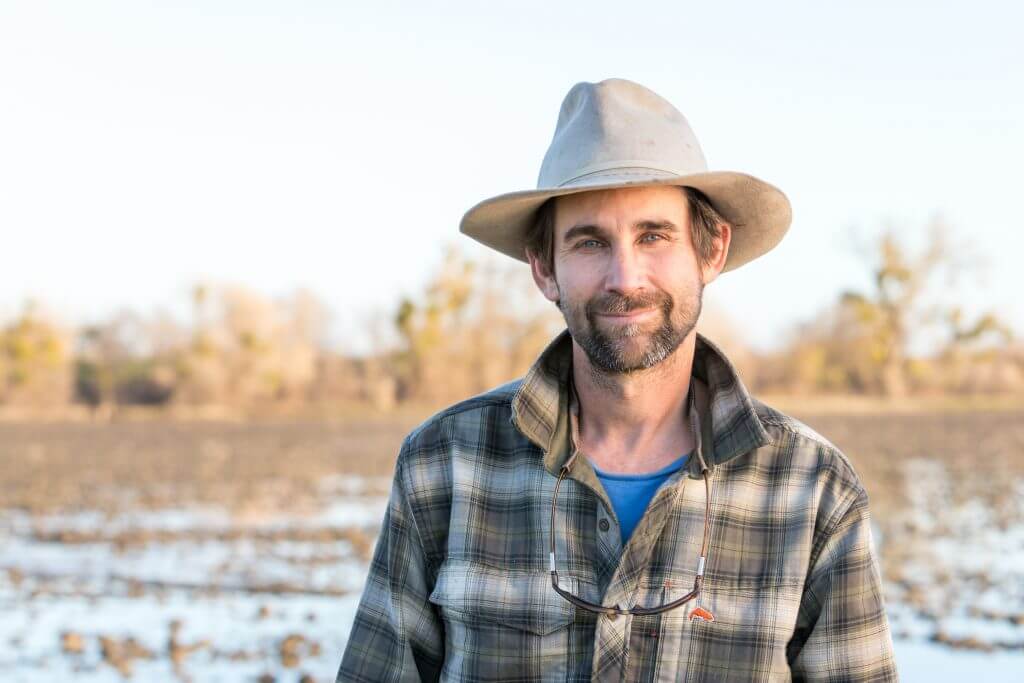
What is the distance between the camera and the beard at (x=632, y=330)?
2453mm

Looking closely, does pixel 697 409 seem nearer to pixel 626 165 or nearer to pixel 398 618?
pixel 626 165

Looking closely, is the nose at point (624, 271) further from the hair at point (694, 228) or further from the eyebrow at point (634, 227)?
the hair at point (694, 228)

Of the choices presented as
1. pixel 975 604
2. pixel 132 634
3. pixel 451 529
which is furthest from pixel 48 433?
pixel 451 529

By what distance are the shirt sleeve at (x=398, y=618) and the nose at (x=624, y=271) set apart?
69 cm

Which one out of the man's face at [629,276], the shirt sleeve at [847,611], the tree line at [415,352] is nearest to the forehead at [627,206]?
the man's face at [629,276]

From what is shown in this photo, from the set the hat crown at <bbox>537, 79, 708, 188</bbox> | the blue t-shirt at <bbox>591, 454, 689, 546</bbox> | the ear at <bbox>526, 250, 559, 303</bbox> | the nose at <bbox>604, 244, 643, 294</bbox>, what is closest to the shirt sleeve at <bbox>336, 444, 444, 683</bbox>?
the blue t-shirt at <bbox>591, 454, 689, 546</bbox>

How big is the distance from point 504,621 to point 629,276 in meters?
0.80

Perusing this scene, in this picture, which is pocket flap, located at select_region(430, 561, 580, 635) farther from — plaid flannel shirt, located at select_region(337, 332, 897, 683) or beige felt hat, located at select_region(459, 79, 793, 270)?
beige felt hat, located at select_region(459, 79, 793, 270)

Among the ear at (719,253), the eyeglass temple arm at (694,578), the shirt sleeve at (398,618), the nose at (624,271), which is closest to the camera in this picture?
the eyeglass temple arm at (694,578)

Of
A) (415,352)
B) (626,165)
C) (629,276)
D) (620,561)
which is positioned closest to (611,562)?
(620,561)

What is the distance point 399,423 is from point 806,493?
3368 cm

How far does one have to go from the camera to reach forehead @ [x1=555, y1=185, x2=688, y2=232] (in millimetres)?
2467

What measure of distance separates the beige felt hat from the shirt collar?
0.33 meters

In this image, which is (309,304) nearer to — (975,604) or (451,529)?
(975,604)
